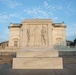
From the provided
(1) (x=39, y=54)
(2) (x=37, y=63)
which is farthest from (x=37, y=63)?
(1) (x=39, y=54)

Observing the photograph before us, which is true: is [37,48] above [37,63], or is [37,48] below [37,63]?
above

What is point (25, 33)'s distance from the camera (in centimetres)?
1095

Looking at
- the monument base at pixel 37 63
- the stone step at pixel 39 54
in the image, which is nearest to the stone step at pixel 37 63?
the monument base at pixel 37 63

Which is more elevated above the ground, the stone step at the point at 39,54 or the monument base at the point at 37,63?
the stone step at the point at 39,54

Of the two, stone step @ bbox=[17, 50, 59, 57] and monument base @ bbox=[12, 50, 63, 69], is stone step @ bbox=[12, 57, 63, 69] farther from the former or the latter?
stone step @ bbox=[17, 50, 59, 57]

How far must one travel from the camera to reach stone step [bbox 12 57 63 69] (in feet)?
18.6

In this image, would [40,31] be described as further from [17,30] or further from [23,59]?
[17,30]

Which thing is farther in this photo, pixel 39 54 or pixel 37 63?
pixel 39 54

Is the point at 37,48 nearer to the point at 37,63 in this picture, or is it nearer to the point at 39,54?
the point at 39,54

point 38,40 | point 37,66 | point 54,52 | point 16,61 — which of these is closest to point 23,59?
point 16,61

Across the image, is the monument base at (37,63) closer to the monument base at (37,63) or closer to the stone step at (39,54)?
the monument base at (37,63)

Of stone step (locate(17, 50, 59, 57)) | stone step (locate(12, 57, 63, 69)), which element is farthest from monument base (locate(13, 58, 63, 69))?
stone step (locate(17, 50, 59, 57))

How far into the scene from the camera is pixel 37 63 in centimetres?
569

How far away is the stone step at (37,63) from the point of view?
5.67 meters
